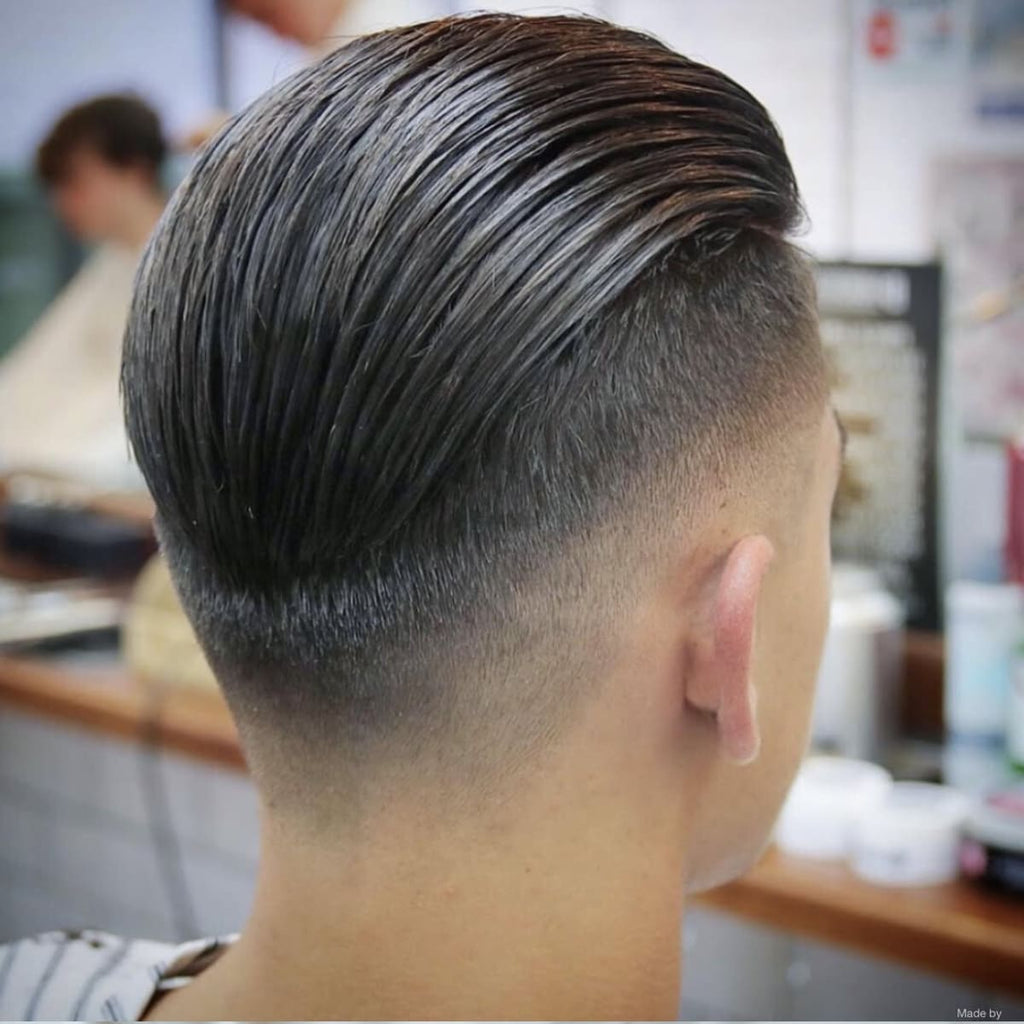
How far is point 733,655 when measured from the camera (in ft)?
2.30

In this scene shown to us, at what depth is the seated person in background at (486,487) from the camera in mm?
668

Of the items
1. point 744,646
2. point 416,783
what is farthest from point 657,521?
point 416,783

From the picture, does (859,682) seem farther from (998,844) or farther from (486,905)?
(486,905)

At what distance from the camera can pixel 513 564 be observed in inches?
27.9

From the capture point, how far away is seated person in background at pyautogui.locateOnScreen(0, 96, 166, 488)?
240 centimetres

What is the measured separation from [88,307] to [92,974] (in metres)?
1.78

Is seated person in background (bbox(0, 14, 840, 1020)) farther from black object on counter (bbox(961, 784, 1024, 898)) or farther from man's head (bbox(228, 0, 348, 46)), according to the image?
man's head (bbox(228, 0, 348, 46))

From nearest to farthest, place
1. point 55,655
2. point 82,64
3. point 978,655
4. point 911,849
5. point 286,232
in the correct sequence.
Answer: point 286,232, point 911,849, point 978,655, point 55,655, point 82,64

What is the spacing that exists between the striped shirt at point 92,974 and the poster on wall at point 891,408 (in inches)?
41.9

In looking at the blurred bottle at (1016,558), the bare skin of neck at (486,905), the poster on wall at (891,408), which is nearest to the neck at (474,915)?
the bare skin of neck at (486,905)

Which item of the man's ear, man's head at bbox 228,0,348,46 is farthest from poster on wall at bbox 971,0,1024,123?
the man's ear

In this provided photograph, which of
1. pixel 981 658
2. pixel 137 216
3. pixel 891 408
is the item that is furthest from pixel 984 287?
pixel 137 216

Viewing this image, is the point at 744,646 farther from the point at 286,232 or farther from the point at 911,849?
the point at 911,849

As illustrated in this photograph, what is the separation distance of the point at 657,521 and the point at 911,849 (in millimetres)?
789
